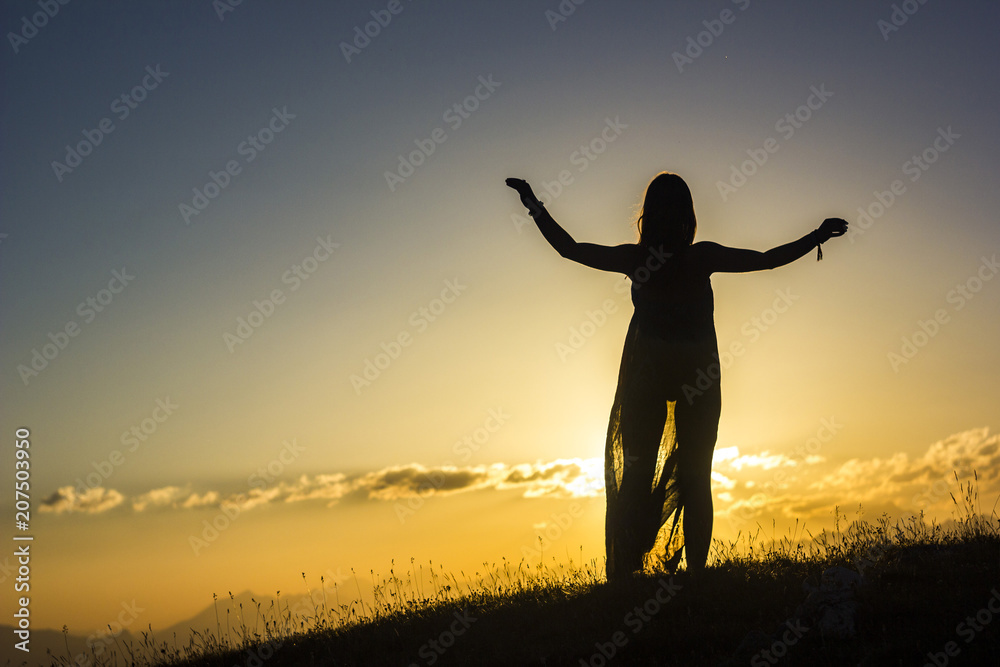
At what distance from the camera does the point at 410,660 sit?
6.37m

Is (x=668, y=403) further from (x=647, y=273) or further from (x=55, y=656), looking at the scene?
(x=55, y=656)

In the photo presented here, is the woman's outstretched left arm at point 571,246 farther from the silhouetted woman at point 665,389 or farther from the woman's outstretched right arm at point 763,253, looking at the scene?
the woman's outstretched right arm at point 763,253

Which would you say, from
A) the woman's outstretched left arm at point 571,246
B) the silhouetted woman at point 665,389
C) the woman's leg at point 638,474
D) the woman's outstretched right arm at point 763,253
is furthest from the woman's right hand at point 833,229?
the woman's leg at point 638,474

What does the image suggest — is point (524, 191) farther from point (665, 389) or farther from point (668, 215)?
point (665, 389)

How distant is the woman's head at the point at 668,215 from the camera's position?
7.36m

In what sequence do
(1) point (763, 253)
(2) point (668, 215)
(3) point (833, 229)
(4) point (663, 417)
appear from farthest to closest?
(4) point (663, 417)
(2) point (668, 215)
(1) point (763, 253)
(3) point (833, 229)

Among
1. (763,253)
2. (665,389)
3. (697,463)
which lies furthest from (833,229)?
(697,463)

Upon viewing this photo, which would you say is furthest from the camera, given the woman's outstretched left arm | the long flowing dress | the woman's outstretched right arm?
the long flowing dress

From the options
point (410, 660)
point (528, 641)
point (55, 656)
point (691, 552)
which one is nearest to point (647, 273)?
point (691, 552)

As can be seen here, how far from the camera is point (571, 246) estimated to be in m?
7.20

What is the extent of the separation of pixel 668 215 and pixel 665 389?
5.24ft

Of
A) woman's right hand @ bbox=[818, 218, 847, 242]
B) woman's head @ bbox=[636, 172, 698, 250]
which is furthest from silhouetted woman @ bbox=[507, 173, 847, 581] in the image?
woman's right hand @ bbox=[818, 218, 847, 242]

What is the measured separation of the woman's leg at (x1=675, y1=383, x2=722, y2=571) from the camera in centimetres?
758

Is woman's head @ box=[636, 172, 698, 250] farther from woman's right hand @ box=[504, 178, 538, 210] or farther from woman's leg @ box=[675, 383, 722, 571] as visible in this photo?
woman's leg @ box=[675, 383, 722, 571]
